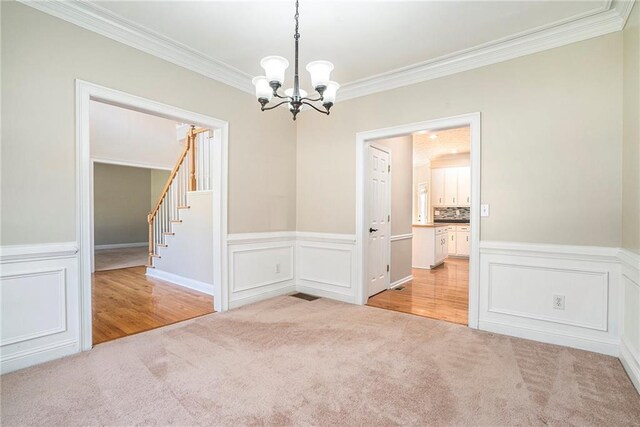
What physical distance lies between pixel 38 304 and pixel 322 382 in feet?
7.27

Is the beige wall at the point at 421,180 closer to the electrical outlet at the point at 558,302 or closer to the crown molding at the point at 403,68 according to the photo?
the crown molding at the point at 403,68

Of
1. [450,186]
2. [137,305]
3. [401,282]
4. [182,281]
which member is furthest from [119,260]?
[450,186]

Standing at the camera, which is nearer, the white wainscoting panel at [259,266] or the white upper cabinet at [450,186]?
the white wainscoting panel at [259,266]

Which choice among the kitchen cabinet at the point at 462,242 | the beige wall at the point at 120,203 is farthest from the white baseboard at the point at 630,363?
the beige wall at the point at 120,203

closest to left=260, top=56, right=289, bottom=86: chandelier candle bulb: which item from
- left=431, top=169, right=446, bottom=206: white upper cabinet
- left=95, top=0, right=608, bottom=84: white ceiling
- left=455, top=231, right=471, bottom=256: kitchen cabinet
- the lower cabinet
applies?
left=95, top=0, right=608, bottom=84: white ceiling

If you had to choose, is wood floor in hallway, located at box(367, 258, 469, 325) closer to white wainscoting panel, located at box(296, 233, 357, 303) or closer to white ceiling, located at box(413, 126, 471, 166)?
white wainscoting panel, located at box(296, 233, 357, 303)

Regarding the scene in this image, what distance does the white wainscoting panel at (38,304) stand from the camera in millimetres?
2238

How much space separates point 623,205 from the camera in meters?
2.49

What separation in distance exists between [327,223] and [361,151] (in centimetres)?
106

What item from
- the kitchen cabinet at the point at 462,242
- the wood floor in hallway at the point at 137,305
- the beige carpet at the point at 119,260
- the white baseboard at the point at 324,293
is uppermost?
the kitchen cabinet at the point at 462,242

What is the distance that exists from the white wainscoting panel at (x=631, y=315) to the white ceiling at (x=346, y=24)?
6.55ft

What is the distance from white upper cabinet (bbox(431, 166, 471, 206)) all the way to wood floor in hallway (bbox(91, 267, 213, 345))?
694 centimetres

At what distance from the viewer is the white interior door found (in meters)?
4.24

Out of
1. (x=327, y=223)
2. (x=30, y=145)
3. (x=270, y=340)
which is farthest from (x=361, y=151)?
(x=30, y=145)
